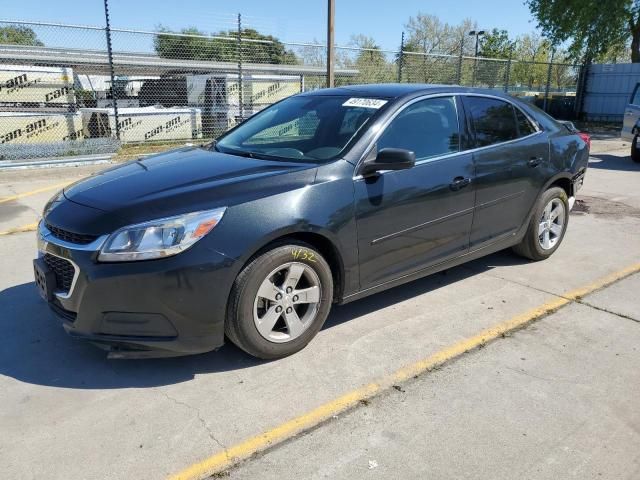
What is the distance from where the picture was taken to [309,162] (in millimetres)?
3504

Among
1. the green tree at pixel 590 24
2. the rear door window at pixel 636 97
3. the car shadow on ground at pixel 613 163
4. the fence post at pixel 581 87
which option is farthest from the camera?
the fence post at pixel 581 87

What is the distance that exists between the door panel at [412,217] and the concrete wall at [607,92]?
21.7 metres

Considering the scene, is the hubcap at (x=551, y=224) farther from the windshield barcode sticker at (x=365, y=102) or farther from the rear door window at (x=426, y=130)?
the windshield barcode sticker at (x=365, y=102)

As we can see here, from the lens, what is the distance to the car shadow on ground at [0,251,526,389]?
10.2 ft

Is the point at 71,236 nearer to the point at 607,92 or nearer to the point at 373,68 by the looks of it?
the point at 373,68

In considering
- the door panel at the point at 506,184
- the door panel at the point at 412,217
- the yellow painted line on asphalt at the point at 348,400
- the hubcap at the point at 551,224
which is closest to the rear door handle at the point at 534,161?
the door panel at the point at 506,184

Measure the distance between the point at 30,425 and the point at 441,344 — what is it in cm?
241

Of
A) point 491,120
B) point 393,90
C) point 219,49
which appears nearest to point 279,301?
point 393,90

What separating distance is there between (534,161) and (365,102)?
173 cm

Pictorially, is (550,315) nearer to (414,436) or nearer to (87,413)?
(414,436)

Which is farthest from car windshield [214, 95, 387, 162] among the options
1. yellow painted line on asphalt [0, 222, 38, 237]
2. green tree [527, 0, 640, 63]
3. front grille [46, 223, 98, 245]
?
green tree [527, 0, 640, 63]

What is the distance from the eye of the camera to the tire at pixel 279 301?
119 inches

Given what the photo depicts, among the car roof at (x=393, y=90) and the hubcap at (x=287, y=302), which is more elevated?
the car roof at (x=393, y=90)

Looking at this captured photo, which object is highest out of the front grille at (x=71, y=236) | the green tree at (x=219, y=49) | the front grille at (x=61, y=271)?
the green tree at (x=219, y=49)
